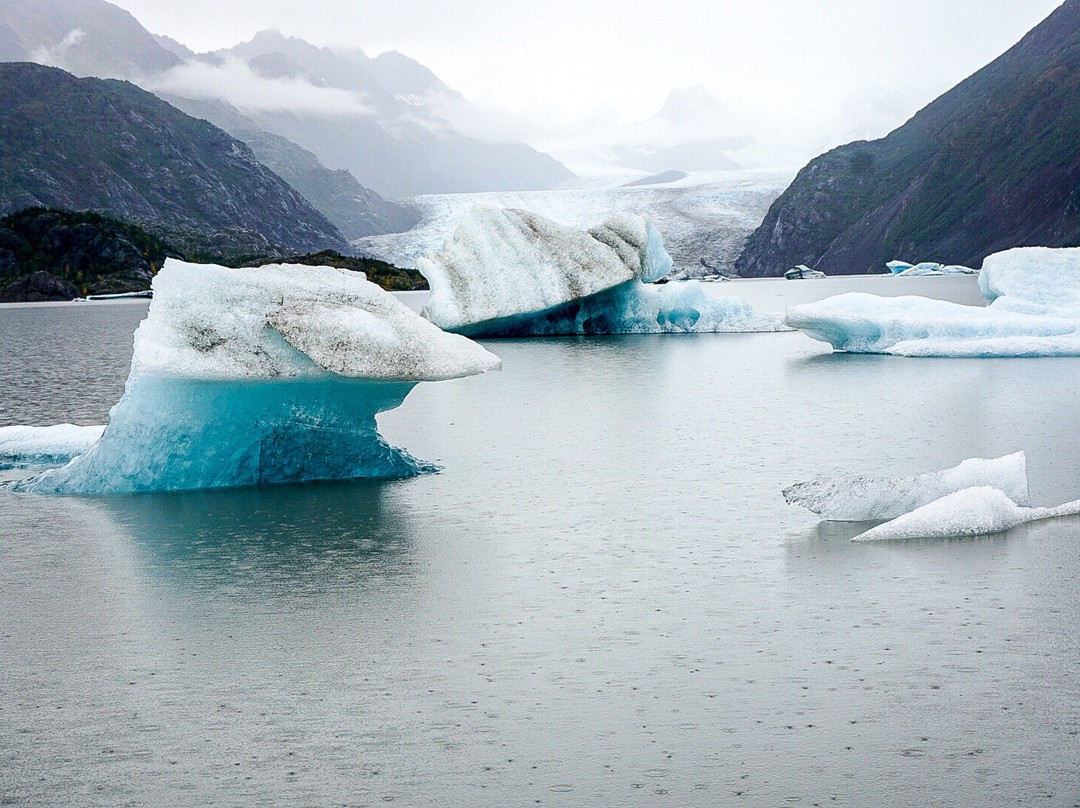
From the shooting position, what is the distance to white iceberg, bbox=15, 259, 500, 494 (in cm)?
860

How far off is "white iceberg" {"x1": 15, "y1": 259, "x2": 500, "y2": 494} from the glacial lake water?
36 centimetres

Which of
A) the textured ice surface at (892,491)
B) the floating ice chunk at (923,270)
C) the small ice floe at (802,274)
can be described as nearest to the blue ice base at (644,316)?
the textured ice surface at (892,491)

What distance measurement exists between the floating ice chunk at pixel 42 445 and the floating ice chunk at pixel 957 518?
7.40m

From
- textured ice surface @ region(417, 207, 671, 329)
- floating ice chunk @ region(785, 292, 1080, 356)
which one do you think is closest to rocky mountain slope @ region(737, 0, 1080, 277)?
textured ice surface @ region(417, 207, 671, 329)

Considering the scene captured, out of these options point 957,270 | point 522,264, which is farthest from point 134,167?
point 522,264

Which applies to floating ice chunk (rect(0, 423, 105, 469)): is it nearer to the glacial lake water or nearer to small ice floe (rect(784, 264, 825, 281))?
the glacial lake water

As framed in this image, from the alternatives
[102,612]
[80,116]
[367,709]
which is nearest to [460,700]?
[367,709]

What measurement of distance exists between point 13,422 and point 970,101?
4794 inches

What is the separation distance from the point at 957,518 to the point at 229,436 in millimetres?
5521

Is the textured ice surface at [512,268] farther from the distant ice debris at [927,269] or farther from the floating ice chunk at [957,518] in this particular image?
the distant ice debris at [927,269]

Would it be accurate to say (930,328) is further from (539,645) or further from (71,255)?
(71,255)

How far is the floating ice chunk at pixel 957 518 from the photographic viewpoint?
7145 millimetres

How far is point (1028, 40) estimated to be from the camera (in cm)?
11706

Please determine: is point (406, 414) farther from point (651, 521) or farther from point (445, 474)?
point (651, 521)
